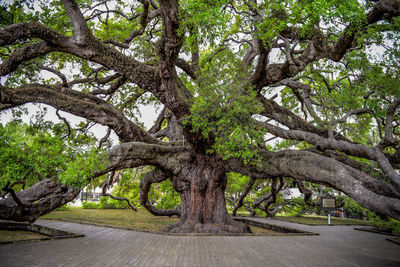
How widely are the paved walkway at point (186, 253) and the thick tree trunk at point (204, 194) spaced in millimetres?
2308

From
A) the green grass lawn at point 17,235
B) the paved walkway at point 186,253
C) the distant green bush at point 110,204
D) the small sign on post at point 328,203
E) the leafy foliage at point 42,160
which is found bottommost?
the distant green bush at point 110,204

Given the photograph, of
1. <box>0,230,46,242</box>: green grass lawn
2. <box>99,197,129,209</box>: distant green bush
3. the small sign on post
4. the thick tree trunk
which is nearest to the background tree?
the thick tree trunk

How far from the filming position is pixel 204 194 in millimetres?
11031

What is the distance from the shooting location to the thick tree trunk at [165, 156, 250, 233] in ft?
35.1

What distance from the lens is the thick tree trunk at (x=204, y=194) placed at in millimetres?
10688

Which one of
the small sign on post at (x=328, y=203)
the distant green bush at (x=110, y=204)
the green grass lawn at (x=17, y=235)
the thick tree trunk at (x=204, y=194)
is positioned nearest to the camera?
the green grass lawn at (x=17, y=235)

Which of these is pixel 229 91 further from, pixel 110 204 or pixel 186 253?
pixel 110 204

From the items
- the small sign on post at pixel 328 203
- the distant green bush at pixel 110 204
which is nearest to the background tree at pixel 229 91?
the small sign on post at pixel 328 203

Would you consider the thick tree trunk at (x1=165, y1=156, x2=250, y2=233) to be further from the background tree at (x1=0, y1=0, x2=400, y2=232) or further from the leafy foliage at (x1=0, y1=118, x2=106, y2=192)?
the leafy foliage at (x1=0, y1=118, x2=106, y2=192)

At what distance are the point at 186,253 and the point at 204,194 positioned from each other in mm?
4785

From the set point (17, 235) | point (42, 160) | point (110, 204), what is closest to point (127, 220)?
point (17, 235)

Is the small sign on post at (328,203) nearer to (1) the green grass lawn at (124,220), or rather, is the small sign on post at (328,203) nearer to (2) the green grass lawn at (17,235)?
(1) the green grass lawn at (124,220)

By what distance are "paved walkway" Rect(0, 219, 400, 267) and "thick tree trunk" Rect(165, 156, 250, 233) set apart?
2308mm

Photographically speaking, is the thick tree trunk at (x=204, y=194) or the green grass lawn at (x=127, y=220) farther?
the green grass lawn at (x=127, y=220)
